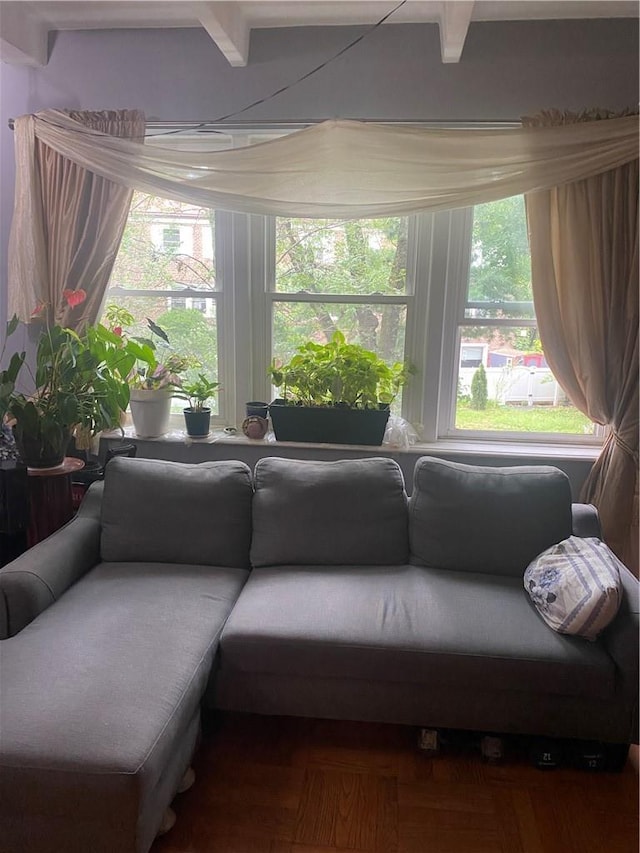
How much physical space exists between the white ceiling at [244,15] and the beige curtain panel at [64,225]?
38 cm

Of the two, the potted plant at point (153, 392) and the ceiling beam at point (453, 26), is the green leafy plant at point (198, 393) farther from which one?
the ceiling beam at point (453, 26)

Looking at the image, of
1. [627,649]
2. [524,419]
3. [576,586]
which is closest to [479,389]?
[524,419]

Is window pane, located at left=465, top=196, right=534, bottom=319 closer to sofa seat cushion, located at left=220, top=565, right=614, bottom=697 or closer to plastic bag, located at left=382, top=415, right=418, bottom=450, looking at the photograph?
plastic bag, located at left=382, top=415, right=418, bottom=450

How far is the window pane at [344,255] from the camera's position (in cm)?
288

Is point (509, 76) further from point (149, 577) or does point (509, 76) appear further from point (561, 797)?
point (561, 797)

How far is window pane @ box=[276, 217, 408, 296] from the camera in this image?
2.88 meters

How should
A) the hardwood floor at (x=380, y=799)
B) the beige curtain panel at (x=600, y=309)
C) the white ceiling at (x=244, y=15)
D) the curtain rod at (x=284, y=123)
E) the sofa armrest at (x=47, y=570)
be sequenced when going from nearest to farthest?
→ the hardwood floor at (x=380, y=799) < the sofa armrest at (x=47, y=570) < the white ceiling at (x=244, y=15) < the beige curtain panel at (x=600, y=309) < the curtain rod at (x=284, y=123)

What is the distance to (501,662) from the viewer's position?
1.74 m

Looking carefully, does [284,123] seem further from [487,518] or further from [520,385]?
[487,518]

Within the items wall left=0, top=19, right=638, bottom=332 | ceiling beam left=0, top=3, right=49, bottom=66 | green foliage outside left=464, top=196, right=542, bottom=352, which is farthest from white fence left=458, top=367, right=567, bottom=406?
ceiling beam left=0, top=3, right=49, bottom=66

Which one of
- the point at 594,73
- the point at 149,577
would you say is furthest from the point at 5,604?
the point at 594,73

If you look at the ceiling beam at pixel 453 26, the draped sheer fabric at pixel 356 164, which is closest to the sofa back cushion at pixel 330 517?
the draped sheer fabric at pixel 356 164

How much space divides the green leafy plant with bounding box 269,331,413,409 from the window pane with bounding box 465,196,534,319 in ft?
1.60

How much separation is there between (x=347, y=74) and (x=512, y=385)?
1589mm
